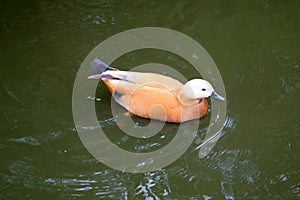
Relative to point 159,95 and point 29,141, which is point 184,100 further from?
point 29,141

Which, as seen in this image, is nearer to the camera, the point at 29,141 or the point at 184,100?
the point at 29,141

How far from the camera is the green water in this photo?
3107 mm

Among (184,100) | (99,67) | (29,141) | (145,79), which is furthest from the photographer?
(99,67)

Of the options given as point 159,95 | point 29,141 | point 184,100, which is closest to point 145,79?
point 159,95

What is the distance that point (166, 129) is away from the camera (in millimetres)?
3543

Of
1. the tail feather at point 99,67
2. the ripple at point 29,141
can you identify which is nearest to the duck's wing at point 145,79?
the tail feather at point 99,67

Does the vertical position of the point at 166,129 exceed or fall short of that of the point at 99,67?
it falls short

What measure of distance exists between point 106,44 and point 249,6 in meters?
1.56

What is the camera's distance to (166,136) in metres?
3.47

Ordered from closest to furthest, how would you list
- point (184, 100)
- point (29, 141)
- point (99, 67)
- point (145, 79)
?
point (29, 141), point (184, 100), point (145, 79), point (99, 67)

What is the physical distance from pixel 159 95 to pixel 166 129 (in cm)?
26

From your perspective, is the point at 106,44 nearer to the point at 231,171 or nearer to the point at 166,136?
the point at 166,136

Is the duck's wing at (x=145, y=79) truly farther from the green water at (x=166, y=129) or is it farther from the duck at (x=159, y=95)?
the green water at (x=166, y=129)

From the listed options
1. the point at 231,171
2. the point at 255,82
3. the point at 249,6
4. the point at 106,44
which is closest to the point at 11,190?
the point at 231,171
